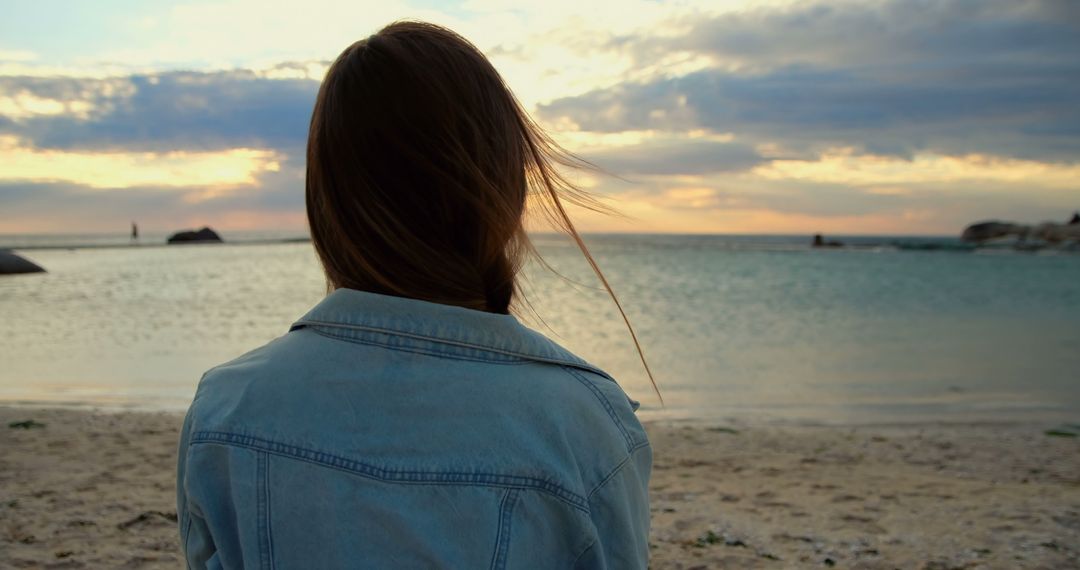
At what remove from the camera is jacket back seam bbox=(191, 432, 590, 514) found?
912mm

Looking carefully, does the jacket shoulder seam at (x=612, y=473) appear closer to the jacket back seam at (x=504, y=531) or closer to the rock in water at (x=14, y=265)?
the jacket back seam at (x=504, y=531)

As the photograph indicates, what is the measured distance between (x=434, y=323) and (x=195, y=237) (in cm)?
6359

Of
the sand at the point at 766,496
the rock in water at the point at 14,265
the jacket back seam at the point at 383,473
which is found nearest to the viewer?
the jacket back seam at the point at 383,473

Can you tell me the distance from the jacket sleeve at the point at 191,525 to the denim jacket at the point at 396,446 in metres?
0.01

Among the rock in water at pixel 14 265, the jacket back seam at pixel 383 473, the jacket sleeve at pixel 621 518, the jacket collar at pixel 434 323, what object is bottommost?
the rock in water at pixel 14 265

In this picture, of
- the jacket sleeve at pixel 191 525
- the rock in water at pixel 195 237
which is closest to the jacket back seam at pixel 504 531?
the jacket sleeve at pixel 191 525

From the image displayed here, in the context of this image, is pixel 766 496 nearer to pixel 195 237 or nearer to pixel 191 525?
pixel 191 525

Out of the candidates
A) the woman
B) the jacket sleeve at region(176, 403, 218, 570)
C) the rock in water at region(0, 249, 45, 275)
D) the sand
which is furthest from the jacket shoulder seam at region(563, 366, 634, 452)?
the rock in water at region(0, 249, 45, 275)

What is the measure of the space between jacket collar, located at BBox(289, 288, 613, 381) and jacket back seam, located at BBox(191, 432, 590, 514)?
144mm

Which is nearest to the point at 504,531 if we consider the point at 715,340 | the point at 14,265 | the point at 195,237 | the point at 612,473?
the point at 612,473

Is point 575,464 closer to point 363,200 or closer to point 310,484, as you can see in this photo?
point 310,484

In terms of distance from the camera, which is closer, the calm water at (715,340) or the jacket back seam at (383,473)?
the jacket back seam at (383,473)

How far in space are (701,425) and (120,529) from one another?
186 inches

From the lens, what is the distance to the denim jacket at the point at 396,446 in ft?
3.00
